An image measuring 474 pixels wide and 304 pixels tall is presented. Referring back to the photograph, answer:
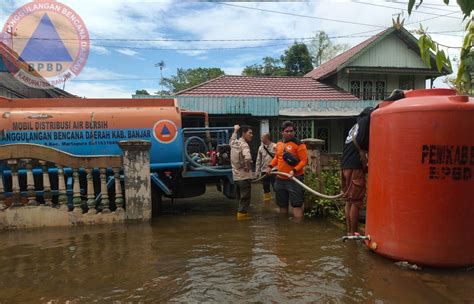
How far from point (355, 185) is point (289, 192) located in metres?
1.83

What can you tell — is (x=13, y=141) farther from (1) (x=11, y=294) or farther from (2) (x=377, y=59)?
(2) (x=377, y=59)

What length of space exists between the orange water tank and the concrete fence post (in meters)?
3.77

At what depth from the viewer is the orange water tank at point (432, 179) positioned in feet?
11.0

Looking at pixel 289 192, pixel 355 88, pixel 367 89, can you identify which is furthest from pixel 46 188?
pixel 367 89

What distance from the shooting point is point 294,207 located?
615 cm

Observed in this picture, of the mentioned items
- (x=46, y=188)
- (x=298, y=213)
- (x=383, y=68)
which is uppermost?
(x=383, y=68)

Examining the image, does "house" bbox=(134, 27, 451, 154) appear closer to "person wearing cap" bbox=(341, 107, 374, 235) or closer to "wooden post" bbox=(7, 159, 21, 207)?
"wooden post" bbox=(7, 159, 21, 207)

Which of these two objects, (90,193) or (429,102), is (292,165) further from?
(90,193)

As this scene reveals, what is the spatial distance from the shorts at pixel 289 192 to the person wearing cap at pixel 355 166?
1.40m

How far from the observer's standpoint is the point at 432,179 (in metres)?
3.39

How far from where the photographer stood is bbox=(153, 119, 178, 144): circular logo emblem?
23.4 ft

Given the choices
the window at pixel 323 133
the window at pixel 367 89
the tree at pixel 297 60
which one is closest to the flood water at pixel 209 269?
the window at pixel 323 133

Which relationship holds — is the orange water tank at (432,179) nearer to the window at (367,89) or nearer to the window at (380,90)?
the window at (367,89)

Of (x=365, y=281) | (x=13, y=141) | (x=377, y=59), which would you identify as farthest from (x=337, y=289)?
(x=377, y=59)
